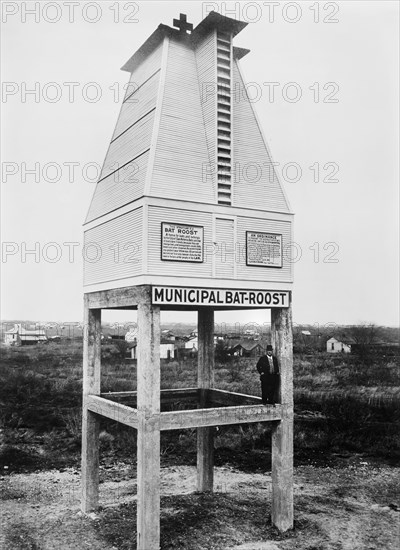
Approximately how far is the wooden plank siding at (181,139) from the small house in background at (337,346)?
55620 millimetres

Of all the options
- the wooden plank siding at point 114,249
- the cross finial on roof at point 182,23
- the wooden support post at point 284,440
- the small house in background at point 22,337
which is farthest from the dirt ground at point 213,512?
the small house in background at point 22,337

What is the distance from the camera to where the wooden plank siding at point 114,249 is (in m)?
11.6

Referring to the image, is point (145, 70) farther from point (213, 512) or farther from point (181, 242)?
point (213, 512)

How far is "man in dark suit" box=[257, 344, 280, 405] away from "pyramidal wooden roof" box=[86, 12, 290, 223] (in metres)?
3.60

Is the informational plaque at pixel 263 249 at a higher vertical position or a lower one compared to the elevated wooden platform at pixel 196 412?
higher

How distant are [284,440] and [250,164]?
6.59 m

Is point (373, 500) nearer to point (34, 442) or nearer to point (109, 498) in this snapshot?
point (109, 498)

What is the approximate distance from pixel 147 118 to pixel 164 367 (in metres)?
35.4

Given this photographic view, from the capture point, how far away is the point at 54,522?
1345 centimetres

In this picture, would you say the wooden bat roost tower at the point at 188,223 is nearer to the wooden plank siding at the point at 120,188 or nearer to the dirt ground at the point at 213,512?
the wooden plank siding at the point at 120,188

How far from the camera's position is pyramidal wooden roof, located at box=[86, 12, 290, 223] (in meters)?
11.8

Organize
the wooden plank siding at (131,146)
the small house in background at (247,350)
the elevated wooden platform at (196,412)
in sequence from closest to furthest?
the elevated wooden platform at (196,412)
the wooden plank siding at (131,146)
the small house in background at (247,350)

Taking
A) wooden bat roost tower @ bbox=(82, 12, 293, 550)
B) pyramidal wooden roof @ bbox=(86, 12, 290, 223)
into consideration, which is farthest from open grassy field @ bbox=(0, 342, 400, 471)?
pyramidal wooden roof @ bbox=(86, 12, 290, 223)

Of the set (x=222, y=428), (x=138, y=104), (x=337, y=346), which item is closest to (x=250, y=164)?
(x=138, y=104)
